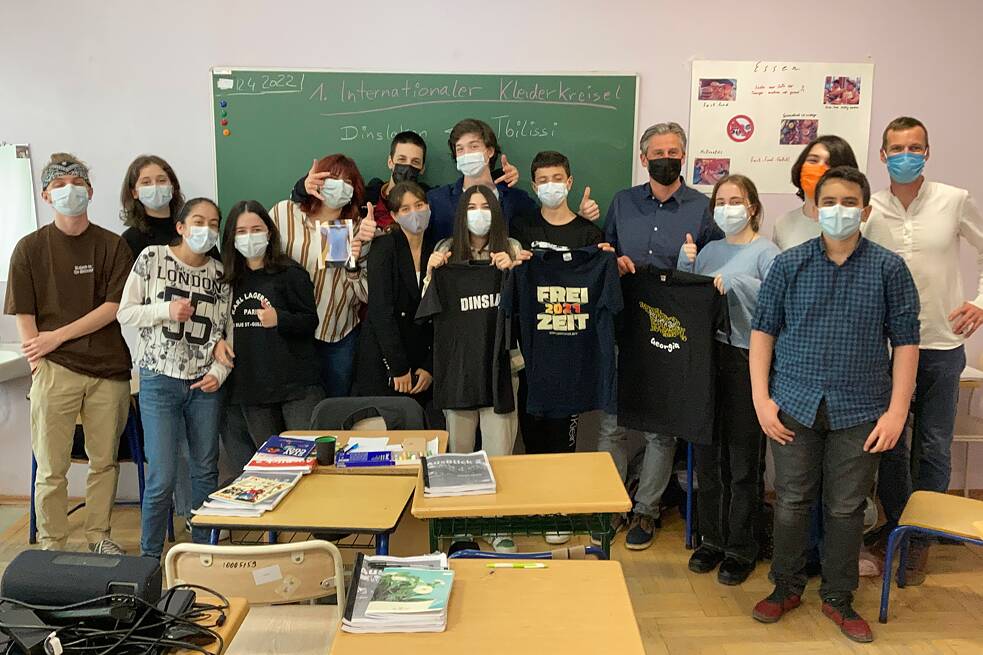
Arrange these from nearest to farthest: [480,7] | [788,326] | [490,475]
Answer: [490,475]
[788,326]
[480,7]

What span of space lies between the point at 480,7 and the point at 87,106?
7.16 ft

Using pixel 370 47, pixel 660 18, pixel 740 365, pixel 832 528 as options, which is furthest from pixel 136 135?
pixel 832 528

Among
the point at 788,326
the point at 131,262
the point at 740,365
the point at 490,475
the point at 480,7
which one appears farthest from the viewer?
the point at 480,7

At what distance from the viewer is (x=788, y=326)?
278cm

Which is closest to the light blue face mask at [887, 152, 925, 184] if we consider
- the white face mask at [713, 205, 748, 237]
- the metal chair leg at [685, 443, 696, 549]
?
the white face mask at [713, 205, 748, 237]

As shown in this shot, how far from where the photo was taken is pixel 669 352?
3.24 m

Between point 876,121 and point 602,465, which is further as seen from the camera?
point 876,121

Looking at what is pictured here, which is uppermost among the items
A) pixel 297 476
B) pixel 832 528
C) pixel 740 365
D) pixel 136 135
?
pixel 136 135

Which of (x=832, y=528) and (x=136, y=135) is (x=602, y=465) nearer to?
(x=832, y=528)

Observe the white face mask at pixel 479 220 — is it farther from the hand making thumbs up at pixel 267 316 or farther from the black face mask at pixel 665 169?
the hand making thumbs up at pixel 267 316

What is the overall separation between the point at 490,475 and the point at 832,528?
1435mm

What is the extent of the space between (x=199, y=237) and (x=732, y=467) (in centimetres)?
251

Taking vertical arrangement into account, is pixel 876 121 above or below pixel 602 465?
above

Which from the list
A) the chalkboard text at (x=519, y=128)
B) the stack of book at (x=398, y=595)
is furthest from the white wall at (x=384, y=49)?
the stack of book at (x=398, y=595)
